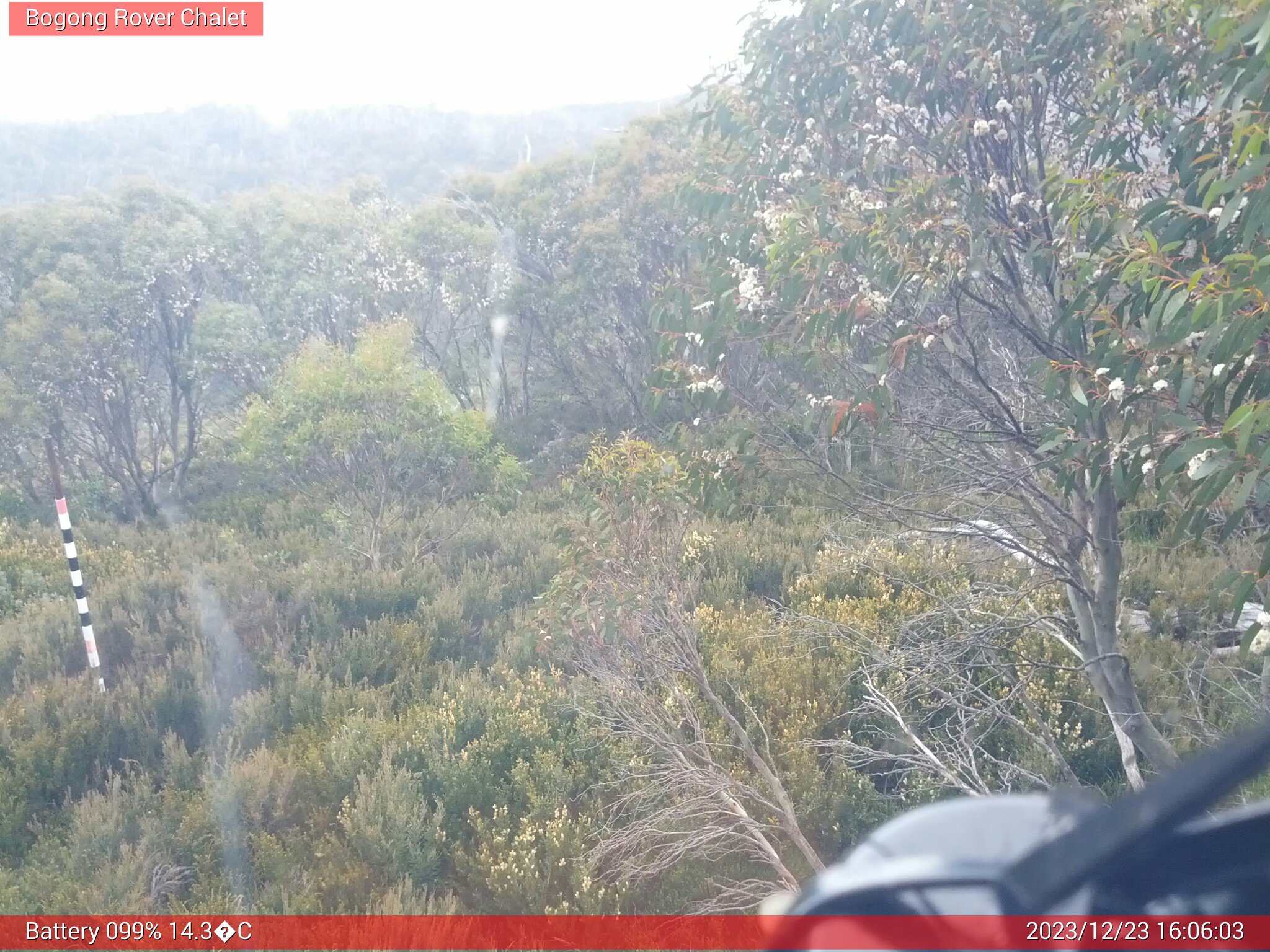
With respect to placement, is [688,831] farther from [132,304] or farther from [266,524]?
[132,304]

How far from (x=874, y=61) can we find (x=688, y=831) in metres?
3.69

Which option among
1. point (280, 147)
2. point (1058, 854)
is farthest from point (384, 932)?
point (280, 147)

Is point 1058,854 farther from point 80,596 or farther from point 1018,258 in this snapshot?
point 80,596

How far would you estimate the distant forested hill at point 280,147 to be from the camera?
29266 mm

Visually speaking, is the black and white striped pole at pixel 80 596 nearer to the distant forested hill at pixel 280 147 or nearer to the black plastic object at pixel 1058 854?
the black plastic object at pixel 1058 854

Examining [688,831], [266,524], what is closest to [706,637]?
[688,831]

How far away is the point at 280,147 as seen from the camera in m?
36.5

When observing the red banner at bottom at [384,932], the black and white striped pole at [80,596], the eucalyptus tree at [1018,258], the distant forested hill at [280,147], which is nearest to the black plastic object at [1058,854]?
the eucalyptus tree at [1018,258]

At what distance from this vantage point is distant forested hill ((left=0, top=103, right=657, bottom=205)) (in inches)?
1152

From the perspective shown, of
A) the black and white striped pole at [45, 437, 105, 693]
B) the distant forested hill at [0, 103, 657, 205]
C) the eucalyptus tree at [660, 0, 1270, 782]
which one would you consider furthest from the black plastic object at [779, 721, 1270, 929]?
the distant forested hill at [0, 103, 657, 205]

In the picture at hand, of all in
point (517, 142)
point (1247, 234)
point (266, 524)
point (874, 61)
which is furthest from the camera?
point (517, 142)

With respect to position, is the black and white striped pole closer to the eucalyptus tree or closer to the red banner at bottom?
the red banner at bottom

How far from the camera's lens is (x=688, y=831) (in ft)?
12.1

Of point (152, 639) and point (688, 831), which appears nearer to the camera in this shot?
point (688, 831)
